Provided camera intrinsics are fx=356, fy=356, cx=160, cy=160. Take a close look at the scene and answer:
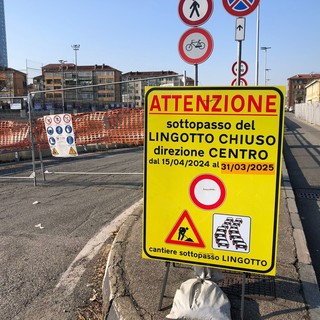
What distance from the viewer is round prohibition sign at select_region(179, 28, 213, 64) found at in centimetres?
570

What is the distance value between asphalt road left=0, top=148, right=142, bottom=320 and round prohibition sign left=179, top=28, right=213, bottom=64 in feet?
9.39

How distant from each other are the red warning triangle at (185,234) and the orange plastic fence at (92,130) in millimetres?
10529

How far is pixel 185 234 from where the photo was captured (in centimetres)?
281

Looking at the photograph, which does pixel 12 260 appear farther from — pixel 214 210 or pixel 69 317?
pixel 214 210

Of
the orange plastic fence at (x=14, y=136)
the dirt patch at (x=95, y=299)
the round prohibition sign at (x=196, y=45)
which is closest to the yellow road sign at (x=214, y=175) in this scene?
the dirt patch at (x=95, y=299)

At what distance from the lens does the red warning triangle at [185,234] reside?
9.15 feet

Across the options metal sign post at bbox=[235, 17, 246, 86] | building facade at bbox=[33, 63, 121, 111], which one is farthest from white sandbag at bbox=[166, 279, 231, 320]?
building facade at bbox=[33, 63, 121, 111]

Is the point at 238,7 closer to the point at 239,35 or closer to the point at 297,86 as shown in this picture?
the point at 239,35

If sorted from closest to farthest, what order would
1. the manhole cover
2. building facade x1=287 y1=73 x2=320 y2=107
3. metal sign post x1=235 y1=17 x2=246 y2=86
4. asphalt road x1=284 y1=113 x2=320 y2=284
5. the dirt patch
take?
the dirt patch < asphalt road x1=284 y1=113 x2=320 y2=284 < metal sign post x1=235 y1=17 x2=246 y2=86 < the manhole cover < building facade x1=287 y1=73 x2=320 y2=107

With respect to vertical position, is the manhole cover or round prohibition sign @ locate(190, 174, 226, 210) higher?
round prohibition sign @ locate(190, 174, 226, 210)

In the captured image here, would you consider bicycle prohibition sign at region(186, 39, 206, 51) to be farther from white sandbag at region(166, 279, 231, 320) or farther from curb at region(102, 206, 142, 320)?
white sandbag at region(166, 279, 231, 320)

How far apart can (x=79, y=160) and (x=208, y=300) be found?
32.7 ft

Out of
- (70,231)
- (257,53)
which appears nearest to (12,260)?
(70,231)

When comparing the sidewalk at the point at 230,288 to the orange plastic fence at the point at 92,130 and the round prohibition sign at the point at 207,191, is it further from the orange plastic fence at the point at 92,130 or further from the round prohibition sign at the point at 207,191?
the orange plastic fence at the point at 92,130
